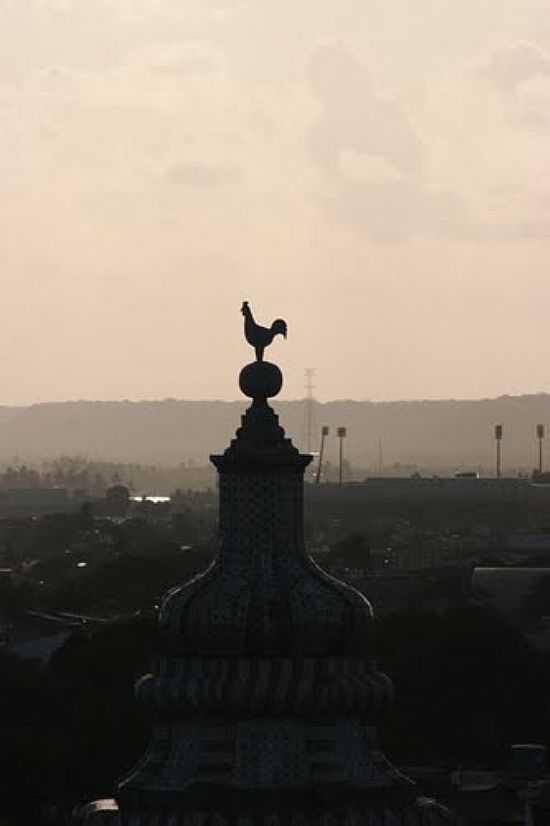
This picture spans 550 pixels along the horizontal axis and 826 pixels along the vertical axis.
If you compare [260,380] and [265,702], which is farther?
[260,380]

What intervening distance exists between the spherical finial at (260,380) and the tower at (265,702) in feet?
0.74

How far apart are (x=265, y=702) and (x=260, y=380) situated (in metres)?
1.00

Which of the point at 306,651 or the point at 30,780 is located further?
the point at 30,780

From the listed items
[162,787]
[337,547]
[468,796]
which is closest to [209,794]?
[162,787]

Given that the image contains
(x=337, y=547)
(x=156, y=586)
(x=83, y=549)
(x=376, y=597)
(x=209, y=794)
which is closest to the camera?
(x=209, y=794)

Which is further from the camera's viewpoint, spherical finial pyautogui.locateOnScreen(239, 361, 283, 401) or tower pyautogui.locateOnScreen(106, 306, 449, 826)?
spherical finial pyautogui.locateOnScreen(239, 361, 283, 401)

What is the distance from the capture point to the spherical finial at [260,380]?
9.63 m

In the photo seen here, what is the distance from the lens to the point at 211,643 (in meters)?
9.30

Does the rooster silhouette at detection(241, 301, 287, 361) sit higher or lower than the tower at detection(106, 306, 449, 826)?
higher

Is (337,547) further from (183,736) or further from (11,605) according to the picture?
(183,736)

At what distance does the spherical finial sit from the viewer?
9633 mm

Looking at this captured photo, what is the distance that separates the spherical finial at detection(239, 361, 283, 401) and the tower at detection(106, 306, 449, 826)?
23 cm

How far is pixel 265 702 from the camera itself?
30.0 feet

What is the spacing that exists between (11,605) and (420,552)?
153 feet
